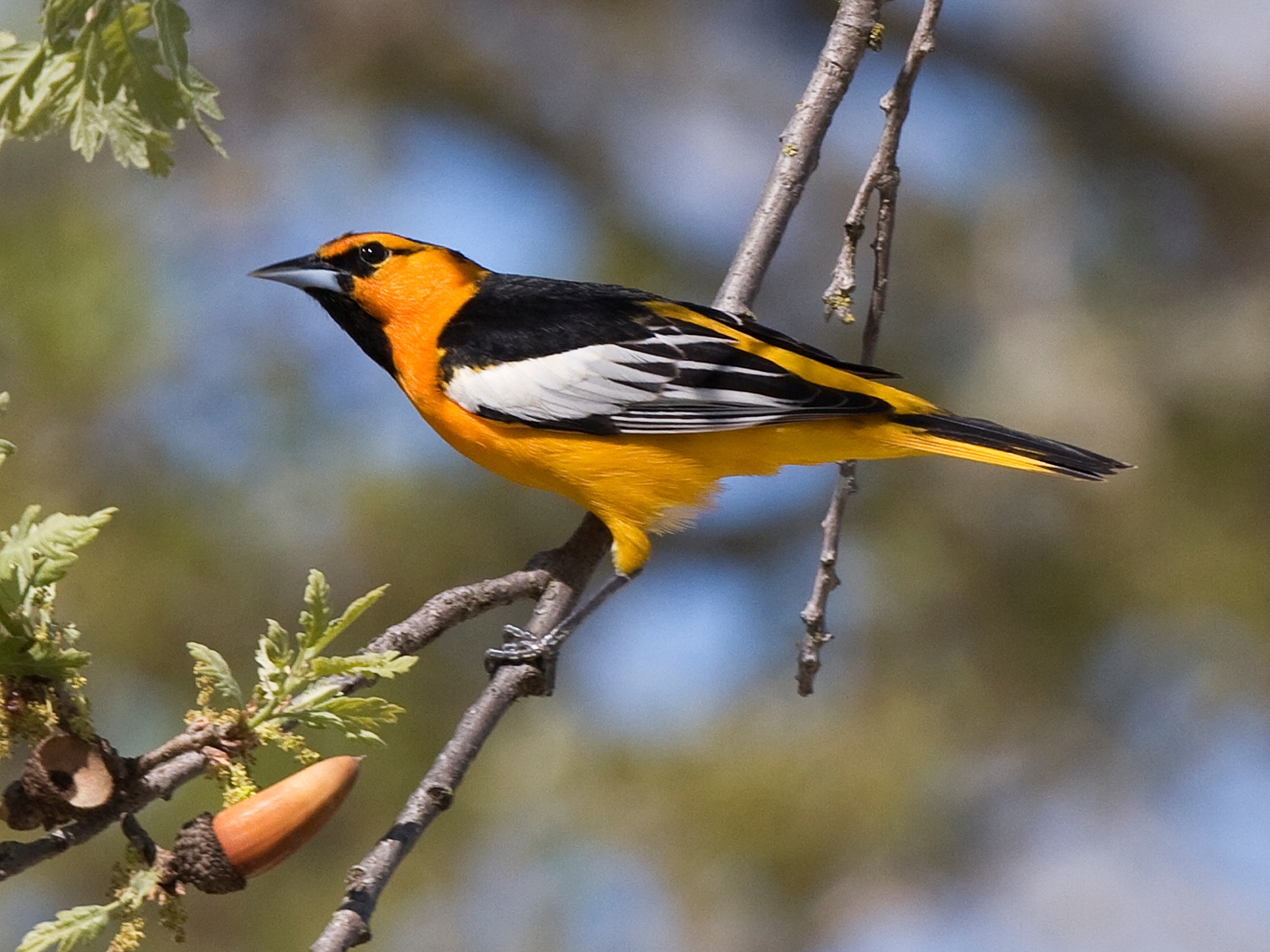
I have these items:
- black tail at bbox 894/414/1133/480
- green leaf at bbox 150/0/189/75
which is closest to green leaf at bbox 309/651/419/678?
green leaf at bbox 150/0/189/75

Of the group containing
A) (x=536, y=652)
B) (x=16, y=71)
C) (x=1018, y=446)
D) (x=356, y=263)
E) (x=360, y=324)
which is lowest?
(x=536, y=652)

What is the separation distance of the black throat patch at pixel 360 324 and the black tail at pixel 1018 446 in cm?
150

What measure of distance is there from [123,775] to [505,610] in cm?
514

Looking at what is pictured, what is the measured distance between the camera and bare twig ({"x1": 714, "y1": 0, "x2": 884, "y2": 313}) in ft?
9.79

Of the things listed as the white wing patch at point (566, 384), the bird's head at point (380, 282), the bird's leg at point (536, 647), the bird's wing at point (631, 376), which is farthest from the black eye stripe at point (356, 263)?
the bird's leg at point (536, 647)

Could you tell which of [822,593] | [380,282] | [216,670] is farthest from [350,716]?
[380,282]

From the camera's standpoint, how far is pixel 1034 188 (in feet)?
27.1

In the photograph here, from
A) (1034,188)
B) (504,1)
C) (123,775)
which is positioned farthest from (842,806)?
(504,1)

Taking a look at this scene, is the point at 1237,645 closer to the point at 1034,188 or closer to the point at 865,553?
the point at 865,553

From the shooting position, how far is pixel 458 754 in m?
2.10

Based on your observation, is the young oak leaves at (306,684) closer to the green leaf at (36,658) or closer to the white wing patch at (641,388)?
the green leaf at (36,658)

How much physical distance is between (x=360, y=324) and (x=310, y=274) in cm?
20

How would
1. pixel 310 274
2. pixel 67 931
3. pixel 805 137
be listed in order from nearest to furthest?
1. pixel 67 931
2. pixel 805 137
3. pixel 310 274

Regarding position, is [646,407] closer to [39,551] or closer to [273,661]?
[273,661]
